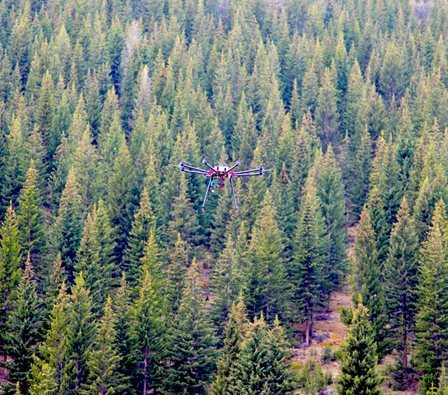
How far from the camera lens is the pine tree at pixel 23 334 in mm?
63072

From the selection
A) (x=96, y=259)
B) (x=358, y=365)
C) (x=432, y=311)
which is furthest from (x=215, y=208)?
(x=358, y=365)

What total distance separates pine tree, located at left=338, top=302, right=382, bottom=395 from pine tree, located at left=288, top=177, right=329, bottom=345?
17737mm

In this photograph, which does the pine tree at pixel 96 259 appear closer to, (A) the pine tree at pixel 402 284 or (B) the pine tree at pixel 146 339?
(B) the pine tree at pixel 146 339

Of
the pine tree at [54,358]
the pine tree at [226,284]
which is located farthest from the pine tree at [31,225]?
the pine tree at [226,284]

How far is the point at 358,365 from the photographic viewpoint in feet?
184

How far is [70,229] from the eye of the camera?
251ft

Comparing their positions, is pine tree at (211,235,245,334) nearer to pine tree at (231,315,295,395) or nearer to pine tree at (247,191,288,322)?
pine tree at (247,191,288,322)

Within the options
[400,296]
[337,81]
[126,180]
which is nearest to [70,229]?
[126,180]

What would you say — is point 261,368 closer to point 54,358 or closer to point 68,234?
point 54,358

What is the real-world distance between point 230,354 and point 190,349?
3963mm

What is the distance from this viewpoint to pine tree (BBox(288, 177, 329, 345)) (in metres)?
75.8

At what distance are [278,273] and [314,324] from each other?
8755 millimetres

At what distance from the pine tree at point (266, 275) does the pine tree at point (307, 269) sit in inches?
58.0

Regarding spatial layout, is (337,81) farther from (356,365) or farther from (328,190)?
(356,365)
